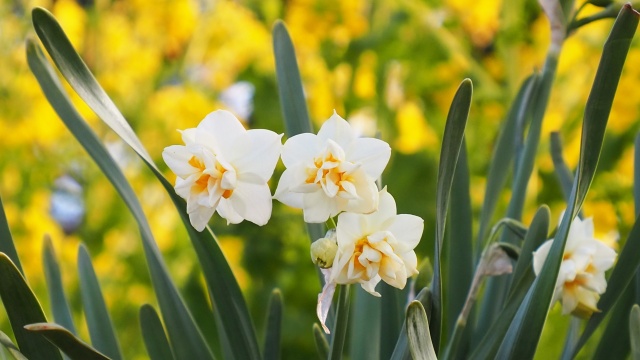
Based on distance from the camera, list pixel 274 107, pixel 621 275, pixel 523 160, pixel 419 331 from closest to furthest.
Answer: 1. pixel 419 331
2. pixel 621 275
3. pixel 523 160
4. pixel 274 107

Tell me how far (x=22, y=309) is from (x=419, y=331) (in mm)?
166

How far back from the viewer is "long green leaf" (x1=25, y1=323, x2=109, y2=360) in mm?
315

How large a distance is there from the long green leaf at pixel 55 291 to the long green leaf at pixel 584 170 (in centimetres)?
26

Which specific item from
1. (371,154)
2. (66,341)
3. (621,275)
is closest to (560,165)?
(621,275)

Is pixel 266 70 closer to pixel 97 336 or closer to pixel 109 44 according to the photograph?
pixel 109 44

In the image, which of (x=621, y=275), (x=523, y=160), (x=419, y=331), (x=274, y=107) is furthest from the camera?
(x=274, y=107)

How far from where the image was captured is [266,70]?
5.43 feet

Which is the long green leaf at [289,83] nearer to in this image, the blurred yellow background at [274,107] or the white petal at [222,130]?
the white petal at [222,130]

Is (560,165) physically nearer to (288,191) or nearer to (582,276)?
(582,276)

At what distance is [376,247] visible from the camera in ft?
1.10

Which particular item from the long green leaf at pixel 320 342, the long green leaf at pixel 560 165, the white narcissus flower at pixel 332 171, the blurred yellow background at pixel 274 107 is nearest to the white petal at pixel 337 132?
the white narcissus flower at pixel 332 171

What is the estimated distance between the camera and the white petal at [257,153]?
0.35m

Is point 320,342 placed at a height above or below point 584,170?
below

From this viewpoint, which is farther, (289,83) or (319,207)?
(289,83)
